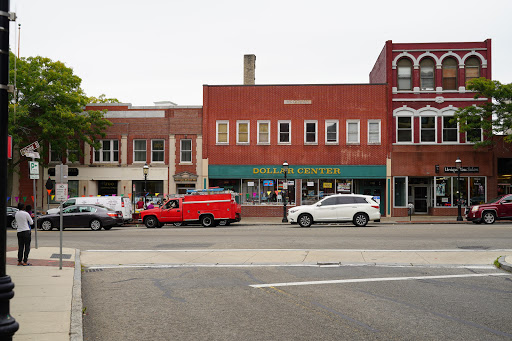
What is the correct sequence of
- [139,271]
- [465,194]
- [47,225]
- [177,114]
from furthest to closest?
[177,114]
[465,194]
[47,225]
[139,271]

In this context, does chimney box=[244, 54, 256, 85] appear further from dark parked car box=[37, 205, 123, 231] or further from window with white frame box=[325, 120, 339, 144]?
dark parked car box=[37, 205, 123, 231]

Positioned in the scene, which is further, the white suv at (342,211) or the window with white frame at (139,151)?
the window with white frame at (139,151)

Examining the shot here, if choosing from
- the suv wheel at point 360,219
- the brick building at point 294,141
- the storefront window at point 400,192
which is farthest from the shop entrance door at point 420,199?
the suv wheel at point 360,219

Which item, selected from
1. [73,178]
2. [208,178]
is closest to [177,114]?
[208,178]

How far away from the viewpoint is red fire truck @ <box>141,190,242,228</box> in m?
29.8

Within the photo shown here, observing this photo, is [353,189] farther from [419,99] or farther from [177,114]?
[177,114]

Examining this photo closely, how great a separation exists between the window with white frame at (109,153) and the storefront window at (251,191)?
32.4 ft

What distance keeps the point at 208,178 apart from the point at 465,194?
18.1 metres

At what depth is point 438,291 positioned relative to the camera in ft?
33.6

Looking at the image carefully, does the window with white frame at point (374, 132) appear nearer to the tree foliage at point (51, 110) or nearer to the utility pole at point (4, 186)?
the tree foliage at point (51, 110)

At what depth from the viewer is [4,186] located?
5035mm

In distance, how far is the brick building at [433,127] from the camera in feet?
122

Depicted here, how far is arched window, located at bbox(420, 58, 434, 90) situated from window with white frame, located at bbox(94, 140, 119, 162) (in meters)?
22.7

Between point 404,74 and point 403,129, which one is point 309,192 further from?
point 404,74
